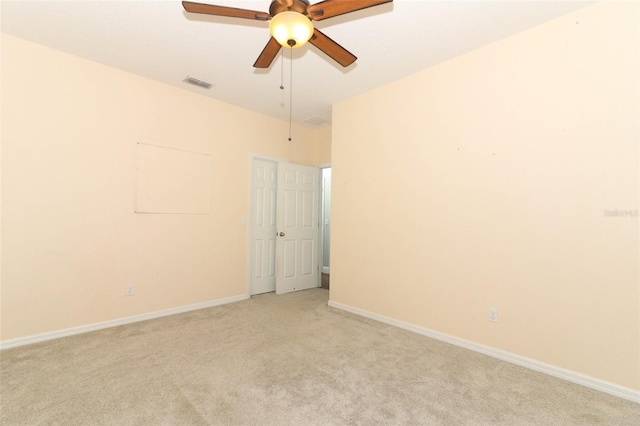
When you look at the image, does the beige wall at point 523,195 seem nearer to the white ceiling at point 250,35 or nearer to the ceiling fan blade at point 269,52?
the white ceiling at point 250,35

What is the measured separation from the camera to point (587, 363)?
219cm

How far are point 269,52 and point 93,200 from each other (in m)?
2.45

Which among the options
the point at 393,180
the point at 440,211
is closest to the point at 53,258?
the point at 393,180

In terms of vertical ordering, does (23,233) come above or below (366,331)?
above

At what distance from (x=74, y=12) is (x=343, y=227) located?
330 centimetres

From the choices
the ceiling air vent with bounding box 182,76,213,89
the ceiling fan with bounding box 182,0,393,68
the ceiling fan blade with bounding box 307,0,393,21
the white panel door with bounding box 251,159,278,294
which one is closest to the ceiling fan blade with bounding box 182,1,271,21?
the ceiling fan with bounding box 182,0,393,68

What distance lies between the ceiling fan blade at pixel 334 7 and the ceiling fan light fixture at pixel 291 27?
0.08 m

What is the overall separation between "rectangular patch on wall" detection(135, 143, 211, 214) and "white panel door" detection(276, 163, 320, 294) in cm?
118

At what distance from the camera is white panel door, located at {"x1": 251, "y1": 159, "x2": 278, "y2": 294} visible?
4.61 m

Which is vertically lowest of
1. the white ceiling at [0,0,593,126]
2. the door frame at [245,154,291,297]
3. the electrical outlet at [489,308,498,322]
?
the electrical outlet at [489,308,498,322]

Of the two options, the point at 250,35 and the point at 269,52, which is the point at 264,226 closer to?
the point at 250,35

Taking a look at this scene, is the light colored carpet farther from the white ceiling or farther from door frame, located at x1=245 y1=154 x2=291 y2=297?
the white ceiling

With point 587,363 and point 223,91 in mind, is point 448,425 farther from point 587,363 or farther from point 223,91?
point 223,91

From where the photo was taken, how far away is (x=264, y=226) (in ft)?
15.5
